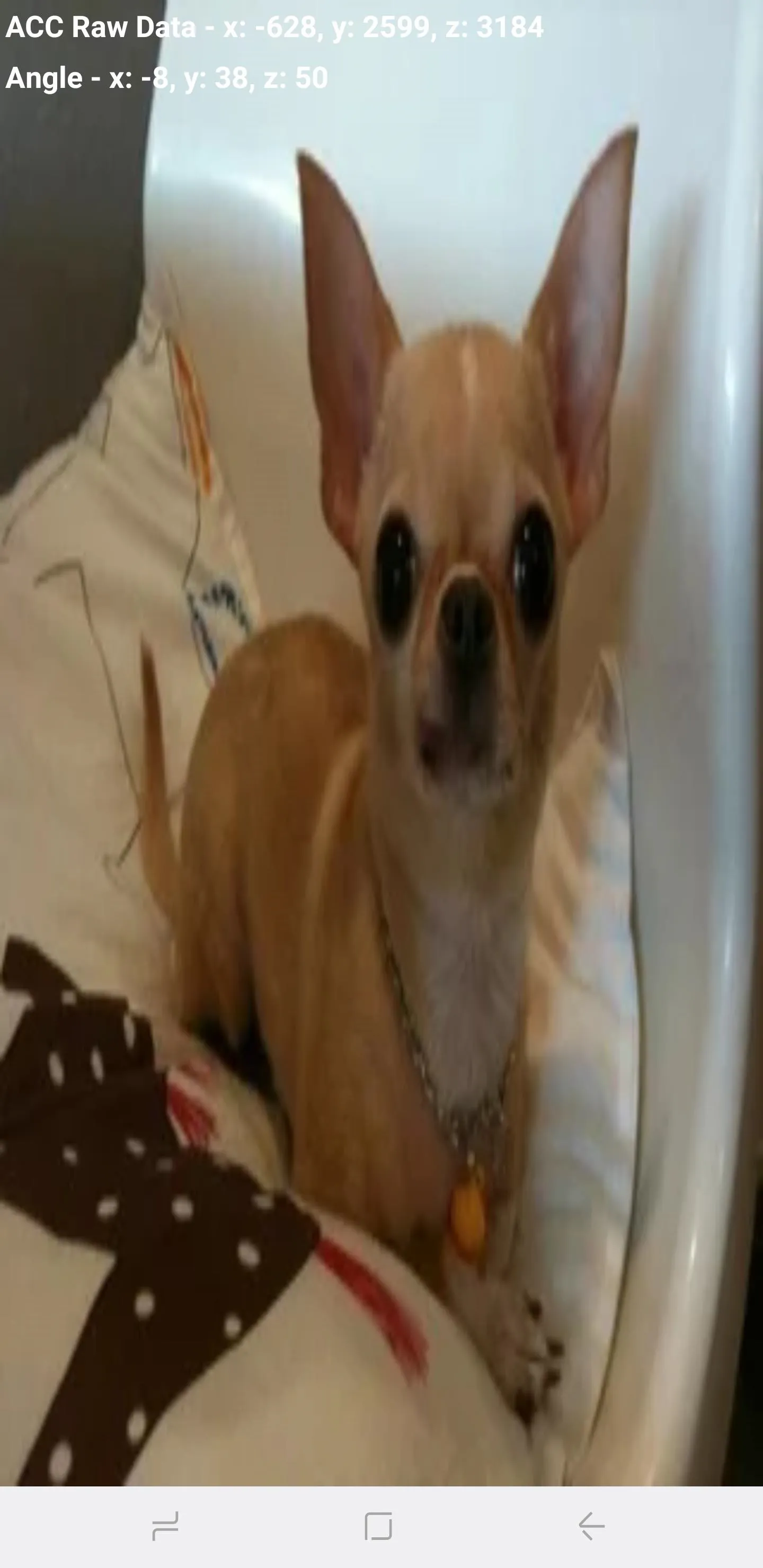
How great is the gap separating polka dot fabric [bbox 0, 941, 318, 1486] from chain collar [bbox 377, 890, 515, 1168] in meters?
0.08

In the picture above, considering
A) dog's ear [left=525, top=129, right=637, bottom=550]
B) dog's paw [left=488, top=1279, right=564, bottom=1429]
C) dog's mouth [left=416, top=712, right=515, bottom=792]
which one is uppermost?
dog's ear [left=525, top=129, right=637, bottom=550]

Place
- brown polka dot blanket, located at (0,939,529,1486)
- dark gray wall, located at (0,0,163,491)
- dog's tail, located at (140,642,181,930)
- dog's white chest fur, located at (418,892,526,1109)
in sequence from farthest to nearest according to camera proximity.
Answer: dark gray wall, located at (0,0,163,491)
dog's tail, located at (140,642,181,930)
dog's white chest fur, located at (418,892,526,1109)
brown polka dot blanket, located at (0,939,529,1486)

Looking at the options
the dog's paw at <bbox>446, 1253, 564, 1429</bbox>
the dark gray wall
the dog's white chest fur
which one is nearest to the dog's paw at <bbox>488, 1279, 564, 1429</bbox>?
the dog's paw at <bbox>446, 1253, 564, 1429</bbox>

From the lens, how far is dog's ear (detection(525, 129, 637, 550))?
69 centimetres

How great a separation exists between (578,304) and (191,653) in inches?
18.9

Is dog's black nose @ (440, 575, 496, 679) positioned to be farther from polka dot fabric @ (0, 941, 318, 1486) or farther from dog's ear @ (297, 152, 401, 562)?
polka dot fabric @ (0, 941, 318, 1486)

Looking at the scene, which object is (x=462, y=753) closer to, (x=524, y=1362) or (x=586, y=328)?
(x=586, y=328)

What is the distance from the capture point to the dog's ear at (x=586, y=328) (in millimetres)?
695

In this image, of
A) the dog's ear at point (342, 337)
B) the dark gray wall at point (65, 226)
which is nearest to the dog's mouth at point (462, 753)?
the dog's ear at point (342, 337)

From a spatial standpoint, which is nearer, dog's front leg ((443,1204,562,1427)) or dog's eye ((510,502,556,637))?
dog's eye ((510,502,556,637))

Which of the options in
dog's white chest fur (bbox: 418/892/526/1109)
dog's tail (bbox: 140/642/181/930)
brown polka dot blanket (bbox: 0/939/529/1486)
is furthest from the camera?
dog's tail (bbox: 140/642/181/930)

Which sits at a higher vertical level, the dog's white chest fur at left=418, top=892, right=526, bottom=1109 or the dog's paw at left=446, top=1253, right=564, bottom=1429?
the dog's white chest fur at left=418, top=892, right=526, bottom=1109
